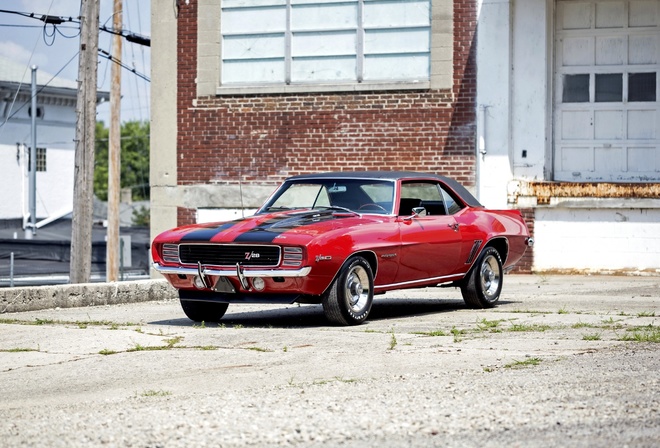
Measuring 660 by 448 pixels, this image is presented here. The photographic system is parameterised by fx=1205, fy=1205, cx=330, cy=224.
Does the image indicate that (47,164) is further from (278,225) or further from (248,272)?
(248,272)

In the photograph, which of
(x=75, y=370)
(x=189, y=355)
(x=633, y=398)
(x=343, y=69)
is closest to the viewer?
(x=633, y=398)

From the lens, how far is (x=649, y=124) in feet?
67.9

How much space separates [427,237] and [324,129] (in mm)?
10055

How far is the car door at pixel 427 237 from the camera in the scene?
11.7 m

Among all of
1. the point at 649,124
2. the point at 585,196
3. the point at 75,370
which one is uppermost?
the point at 649,124

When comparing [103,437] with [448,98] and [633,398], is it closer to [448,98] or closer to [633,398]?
[633,398]

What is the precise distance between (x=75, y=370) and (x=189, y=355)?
2.98ft

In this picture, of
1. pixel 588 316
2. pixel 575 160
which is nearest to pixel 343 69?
pixel 575 160

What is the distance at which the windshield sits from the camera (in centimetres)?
1180

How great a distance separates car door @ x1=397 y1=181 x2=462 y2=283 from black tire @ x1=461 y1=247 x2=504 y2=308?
0.38 metres

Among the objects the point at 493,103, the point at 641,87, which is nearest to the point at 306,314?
the point at 493,103

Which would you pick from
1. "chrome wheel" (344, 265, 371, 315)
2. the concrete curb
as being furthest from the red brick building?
"chrome wheel" (344, 265, 371, 315)

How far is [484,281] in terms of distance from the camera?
42.3ft

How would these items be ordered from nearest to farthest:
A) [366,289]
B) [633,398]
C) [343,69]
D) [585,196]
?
1. [633,398]
2. [366,289]
3. [585,196]
4. [343,69]
